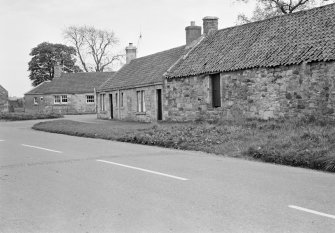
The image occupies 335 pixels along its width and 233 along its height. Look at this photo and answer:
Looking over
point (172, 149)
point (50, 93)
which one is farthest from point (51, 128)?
point (50, 93)

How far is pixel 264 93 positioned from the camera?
790 inches

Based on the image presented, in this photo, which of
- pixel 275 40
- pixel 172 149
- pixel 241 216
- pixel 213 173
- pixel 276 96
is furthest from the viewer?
pixel 275 40

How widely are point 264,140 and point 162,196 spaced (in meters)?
7.46

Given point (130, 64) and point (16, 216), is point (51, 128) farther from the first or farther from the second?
point (16, 216)

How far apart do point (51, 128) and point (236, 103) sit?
451 inches

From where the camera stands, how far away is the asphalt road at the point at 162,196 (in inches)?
219

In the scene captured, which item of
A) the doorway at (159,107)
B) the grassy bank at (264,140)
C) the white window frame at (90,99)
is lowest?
the grassy bank at (264,140)

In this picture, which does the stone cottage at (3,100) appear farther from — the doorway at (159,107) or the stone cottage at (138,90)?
Result: the doorway at (159,107)

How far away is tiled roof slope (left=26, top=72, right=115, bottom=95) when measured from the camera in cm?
5941

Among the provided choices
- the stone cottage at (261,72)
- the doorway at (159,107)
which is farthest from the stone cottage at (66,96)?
the stone cottage at (261,72)

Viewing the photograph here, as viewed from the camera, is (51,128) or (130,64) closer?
(51,128)

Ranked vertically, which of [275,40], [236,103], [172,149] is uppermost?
[275,40]

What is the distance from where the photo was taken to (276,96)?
19516 mm

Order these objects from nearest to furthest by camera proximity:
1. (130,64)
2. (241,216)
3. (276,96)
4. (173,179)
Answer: (241,216), (173,179), (276,96), (130,64)
